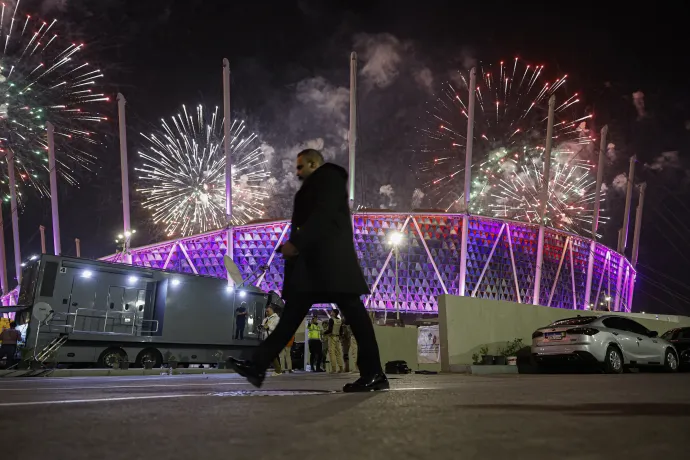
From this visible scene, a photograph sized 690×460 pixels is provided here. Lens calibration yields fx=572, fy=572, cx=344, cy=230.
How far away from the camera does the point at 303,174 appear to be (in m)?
4.27

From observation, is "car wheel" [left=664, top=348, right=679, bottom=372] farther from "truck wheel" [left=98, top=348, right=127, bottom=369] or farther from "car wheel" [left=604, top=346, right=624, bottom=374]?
"truck wheel" [left=98, top=348, right=127, bottom=369]

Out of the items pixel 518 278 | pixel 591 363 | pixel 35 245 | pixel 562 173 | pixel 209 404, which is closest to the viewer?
pixel 209 404

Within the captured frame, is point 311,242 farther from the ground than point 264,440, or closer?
farther from the ground

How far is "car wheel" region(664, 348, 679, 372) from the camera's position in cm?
1331

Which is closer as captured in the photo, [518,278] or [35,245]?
[518,278]

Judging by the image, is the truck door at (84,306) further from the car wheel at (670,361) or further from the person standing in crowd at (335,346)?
the car wheel at (670,361)

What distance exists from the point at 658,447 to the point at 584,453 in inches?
11.5

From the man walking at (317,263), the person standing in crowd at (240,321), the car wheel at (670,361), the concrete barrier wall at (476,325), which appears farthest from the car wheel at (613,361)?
the person standing in crowd at (240,321)

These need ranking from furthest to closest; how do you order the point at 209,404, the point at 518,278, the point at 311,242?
the point at 518,278 → the point at 311,242 → the point at 209,404

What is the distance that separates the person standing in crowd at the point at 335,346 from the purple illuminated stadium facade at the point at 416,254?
132ft

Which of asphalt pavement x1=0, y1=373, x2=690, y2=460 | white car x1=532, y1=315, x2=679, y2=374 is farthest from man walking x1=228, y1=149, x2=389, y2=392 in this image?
white car x1=532, y1=315, x2=679, y2=374

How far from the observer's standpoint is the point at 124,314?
1623 cm

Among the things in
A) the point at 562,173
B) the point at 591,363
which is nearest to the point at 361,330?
the point at 591,363

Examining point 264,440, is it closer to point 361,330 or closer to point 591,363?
point 361,330
